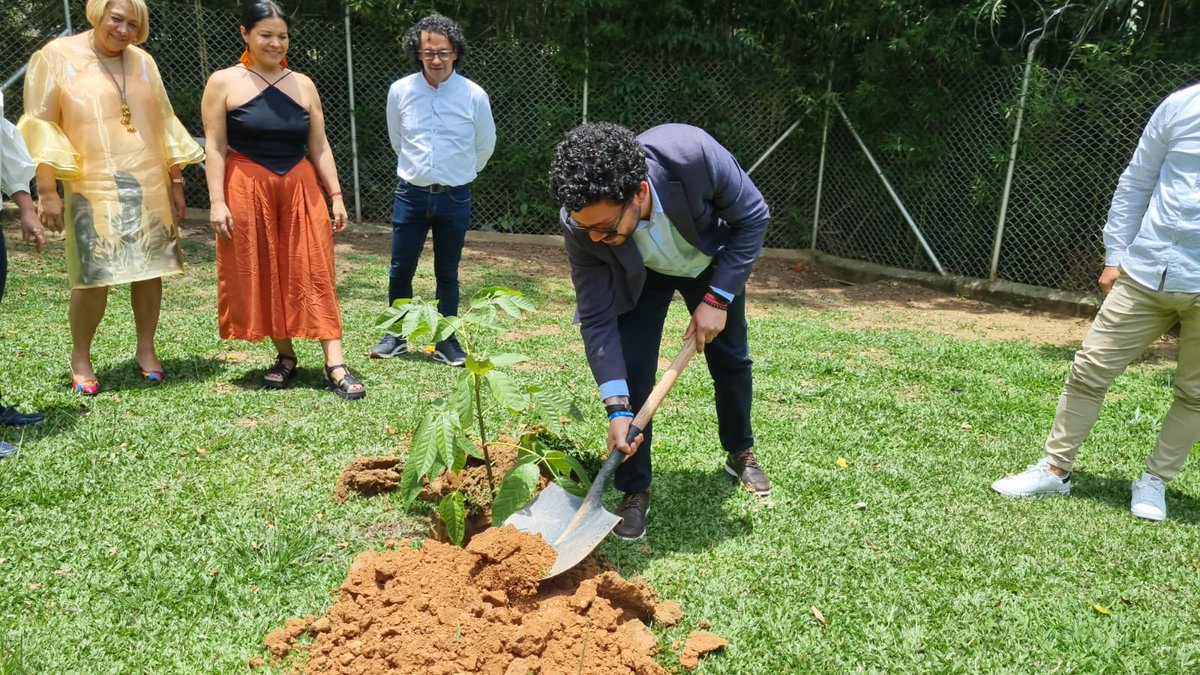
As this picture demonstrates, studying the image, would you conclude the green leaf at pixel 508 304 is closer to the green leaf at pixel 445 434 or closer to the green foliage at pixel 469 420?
the green foliage at pixel 469 420

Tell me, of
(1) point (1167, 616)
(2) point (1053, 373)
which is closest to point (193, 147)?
(1) point (1167, 616)

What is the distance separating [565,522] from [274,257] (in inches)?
99.4

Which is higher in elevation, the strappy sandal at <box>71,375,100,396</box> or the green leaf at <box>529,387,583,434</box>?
the green leaf at <box>529,387,583,434</box>

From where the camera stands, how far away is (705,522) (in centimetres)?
354

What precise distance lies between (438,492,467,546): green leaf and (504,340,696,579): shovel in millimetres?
159

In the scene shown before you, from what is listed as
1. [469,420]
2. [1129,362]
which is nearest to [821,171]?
[1129,362]

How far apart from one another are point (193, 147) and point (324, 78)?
5884 millimetres

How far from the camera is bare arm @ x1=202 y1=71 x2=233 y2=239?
14.6 feet

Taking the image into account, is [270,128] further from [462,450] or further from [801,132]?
[801,132]

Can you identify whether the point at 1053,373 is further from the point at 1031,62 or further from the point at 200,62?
the point at 200,62

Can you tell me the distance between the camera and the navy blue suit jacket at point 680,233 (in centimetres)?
296

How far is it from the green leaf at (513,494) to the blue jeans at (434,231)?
2651 mm

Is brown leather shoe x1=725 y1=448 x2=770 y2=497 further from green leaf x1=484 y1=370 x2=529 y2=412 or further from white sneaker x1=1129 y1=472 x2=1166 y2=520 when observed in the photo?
white sneaker x1=1129 y1=472 x2=1166 y2=520

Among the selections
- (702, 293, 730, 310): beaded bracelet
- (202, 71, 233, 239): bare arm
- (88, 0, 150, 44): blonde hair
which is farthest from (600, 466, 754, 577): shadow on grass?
(88, 0, 150, 44): blonde hair
